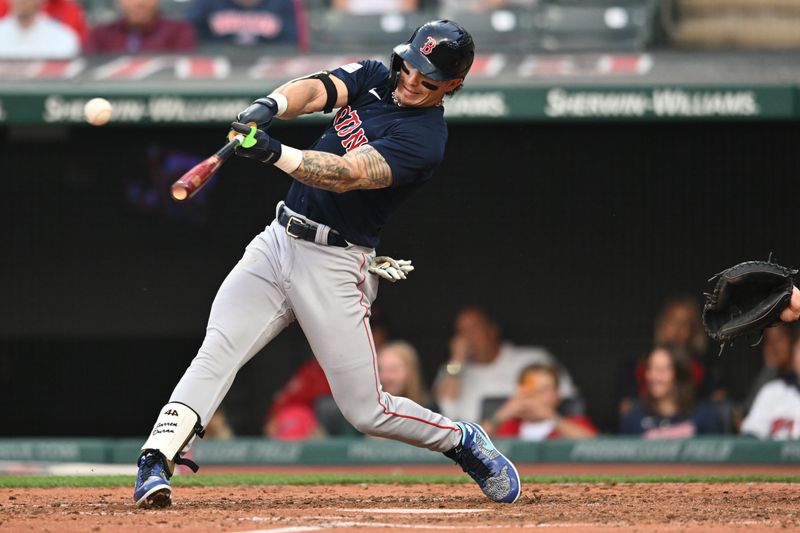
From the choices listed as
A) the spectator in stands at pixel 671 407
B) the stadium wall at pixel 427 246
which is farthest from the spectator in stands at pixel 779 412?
the stadium wall at pixel 427 246

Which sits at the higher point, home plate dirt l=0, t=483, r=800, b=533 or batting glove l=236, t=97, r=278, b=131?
batting glove l=236, t=97, r=278, b=131

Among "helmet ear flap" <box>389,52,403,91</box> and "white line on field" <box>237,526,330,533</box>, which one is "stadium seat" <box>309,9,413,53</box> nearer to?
"helmet ear flap" <box>389,52,403,91</box>

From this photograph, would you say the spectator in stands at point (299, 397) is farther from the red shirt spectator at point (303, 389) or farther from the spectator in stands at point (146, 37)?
the spectator in stands at point (146, 37)

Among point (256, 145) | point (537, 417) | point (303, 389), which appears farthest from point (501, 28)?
point (256, 145)

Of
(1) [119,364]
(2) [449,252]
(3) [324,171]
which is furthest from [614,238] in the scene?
(3) [324,171]

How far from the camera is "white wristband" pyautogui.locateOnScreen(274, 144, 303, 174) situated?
4125 mm

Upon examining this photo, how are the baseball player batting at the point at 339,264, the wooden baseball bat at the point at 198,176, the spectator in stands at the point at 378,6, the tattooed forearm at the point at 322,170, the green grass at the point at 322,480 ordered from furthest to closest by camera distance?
the spectator in stands at the point at 378,6 < the green grass at the point at 322,480 < the baseball player batting at the point at 339,264 < the tattooed forearm at the point at 322,170 < the wooden baseball bat at the point at 198,176

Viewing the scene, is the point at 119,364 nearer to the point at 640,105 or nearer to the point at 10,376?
the point at 10,376

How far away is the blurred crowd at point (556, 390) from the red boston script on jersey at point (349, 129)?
3.57 m

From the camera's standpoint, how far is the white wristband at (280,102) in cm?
441

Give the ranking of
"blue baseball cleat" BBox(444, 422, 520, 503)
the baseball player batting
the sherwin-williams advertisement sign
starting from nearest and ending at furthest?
the baseball player batting < "blue baseball cleat" BBox(444, 422, 520, 503) < the sherwin-williams advertisement sign

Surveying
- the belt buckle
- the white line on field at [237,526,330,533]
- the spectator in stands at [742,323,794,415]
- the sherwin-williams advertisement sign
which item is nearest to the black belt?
the belt buckle

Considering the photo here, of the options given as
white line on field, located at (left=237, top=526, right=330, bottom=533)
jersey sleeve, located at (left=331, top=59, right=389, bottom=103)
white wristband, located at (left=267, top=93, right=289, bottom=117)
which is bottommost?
white line on field, located at (left=237, top=526, right=330, bottom=533)

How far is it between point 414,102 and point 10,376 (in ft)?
16.0
